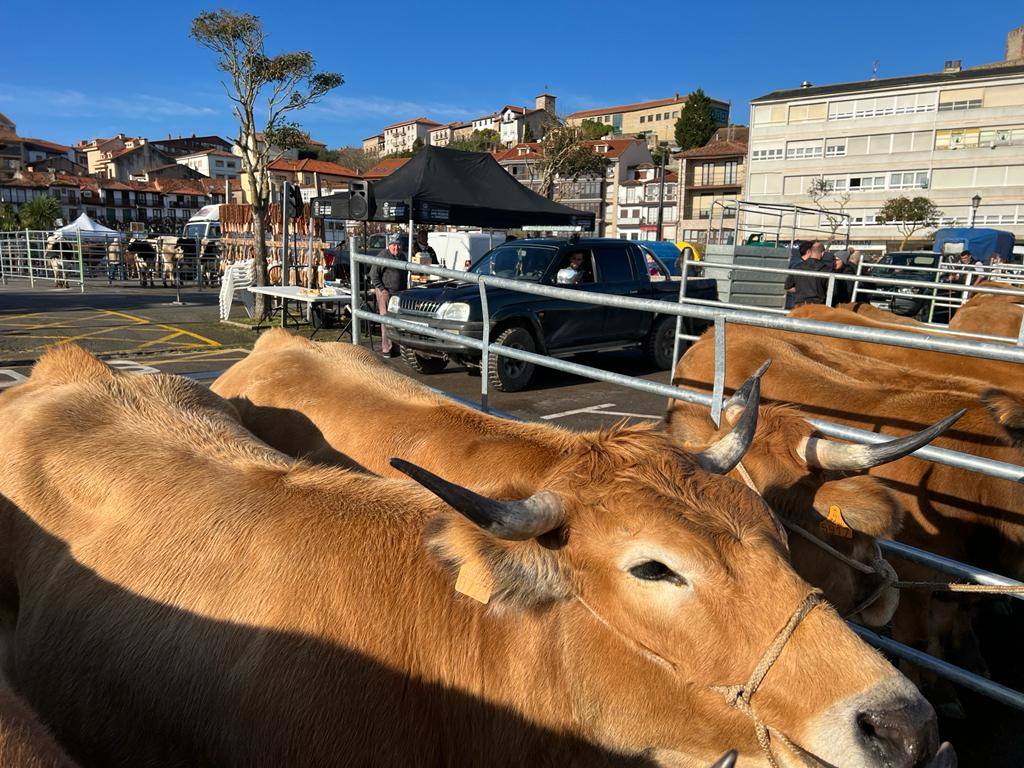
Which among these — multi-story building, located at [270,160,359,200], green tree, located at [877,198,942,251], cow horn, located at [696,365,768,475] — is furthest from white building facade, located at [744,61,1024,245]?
cow horn, located at [696,365,768,475]

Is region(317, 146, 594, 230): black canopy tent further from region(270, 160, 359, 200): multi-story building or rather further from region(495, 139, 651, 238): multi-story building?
region(495, 139, 651, 238): multi-story building

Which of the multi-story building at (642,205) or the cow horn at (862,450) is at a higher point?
the multi-story building at (642,205)

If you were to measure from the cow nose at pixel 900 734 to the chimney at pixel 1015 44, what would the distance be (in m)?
92.3

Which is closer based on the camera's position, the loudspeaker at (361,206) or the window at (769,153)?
the loudspeaker at (361,206)

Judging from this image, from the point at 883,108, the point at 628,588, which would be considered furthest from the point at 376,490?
the point at 883,108

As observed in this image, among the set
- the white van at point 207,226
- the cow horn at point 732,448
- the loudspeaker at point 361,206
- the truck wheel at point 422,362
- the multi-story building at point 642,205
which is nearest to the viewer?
the cow horn at point 732,448

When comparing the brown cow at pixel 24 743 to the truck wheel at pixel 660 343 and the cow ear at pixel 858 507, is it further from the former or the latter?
the truck wheel at pixel 660 343

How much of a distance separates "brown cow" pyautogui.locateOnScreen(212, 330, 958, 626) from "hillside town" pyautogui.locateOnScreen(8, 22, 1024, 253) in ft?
87.5

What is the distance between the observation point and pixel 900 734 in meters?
1.41

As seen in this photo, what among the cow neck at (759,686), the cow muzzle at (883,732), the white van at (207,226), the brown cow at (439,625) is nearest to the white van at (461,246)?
the white van at (207,226)

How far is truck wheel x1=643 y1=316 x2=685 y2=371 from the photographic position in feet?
36.7

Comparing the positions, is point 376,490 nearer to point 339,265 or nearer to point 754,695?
point 754,695

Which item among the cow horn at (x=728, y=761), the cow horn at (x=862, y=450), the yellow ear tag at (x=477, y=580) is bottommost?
the cow horn at (x=728, y=761)

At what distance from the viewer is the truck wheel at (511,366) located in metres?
8.91
